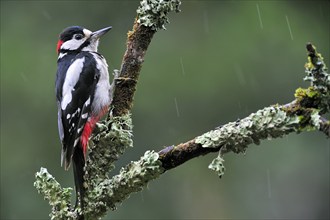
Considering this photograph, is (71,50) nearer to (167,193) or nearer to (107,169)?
(107,169)

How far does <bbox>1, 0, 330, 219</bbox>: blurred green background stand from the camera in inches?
305

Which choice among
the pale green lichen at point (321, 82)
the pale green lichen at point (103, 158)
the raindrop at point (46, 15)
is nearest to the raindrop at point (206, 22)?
the raindrop at point (46, 15)

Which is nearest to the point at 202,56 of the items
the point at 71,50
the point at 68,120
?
the point at 71,50

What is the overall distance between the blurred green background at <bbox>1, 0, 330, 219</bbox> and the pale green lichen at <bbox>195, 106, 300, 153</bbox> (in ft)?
16.0

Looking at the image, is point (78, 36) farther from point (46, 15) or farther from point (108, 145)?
point (46, 15)

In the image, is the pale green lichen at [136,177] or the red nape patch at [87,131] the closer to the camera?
the pale green lichen at [136,177]

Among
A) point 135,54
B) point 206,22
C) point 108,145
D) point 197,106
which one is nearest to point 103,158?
point 108,145

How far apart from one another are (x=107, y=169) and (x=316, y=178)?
5163mm

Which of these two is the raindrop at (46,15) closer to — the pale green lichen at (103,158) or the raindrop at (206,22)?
the raindrop at (206,22)

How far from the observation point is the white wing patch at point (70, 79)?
4352mm

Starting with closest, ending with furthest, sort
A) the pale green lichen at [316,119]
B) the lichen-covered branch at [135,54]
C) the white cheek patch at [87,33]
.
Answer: the pale green lichen at [316,119]
the lichen-covered branch at [135,54]
the white cheek patch at [87,33]

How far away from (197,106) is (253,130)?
510 cm

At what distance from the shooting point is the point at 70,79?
4465 mm

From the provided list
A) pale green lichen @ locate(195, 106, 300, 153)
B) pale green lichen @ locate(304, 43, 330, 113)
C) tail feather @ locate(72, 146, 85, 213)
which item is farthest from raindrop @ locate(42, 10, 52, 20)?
pale green lichen @ locate(304, 43, 330, 113)
